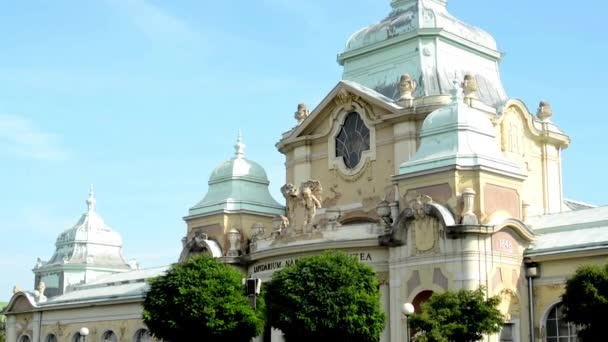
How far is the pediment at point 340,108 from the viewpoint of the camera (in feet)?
157

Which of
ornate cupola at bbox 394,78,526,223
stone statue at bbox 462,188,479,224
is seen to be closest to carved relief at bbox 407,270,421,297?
ornate cupola at bbox 394,78,526,223

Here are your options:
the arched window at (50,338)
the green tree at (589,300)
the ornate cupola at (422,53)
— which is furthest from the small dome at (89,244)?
the green tree at (589,300)

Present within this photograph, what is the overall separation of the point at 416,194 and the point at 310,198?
5.88 metres

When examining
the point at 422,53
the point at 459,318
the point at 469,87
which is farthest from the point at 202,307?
the point at 422,53

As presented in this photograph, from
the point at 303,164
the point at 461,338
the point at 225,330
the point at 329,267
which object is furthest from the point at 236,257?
the point at 461,338

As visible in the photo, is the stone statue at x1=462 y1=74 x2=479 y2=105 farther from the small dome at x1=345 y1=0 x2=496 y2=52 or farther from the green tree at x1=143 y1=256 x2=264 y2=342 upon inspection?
the green tree at x1=143 y1=256 x2=264 y2=342

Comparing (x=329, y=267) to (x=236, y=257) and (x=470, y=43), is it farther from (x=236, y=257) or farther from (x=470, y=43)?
(x=470, y=43)

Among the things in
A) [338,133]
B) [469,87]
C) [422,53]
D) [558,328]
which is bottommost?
[558,328]

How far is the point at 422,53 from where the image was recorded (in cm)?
4950

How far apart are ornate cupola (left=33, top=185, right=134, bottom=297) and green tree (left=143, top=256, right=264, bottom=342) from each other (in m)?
28.6

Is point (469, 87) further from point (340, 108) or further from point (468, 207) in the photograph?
point (468, 207)

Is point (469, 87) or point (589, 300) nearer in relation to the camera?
point (589, 300)

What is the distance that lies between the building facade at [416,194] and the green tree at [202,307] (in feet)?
12.7

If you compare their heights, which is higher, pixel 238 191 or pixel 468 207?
pixel 238 191
